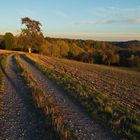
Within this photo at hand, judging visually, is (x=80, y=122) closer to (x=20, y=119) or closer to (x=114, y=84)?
(x=20, y=119)

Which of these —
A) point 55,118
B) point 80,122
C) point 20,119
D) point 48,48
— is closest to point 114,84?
point 80,122

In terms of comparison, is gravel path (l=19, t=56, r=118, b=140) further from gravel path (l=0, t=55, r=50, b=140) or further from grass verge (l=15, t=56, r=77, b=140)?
gravel path (l=0, t=55, r=50, b=140)

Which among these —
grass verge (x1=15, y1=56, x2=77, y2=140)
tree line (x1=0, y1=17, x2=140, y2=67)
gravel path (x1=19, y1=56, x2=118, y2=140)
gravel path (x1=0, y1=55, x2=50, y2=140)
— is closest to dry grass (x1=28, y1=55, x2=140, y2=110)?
gravel path (x1=19, y1=56, x2=118, y2=140)

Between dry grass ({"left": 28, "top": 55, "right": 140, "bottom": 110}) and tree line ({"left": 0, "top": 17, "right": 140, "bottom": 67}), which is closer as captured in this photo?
dry grass ({"left": 28, "top": 55, "right": 140, "bottom": 110})

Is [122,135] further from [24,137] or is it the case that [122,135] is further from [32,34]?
[32,34]

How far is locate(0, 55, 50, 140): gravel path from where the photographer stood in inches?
405

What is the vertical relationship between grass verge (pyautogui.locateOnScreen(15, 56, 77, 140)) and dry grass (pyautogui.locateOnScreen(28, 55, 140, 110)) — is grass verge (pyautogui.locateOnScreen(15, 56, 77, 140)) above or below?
above

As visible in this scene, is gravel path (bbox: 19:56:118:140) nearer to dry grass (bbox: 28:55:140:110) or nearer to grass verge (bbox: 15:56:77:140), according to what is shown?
grass verge (bbox: 15:56:77:140)

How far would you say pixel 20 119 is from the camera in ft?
40.1

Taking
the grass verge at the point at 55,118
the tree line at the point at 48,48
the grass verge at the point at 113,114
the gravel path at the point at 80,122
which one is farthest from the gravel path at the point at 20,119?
the tree line at the point at 48,48

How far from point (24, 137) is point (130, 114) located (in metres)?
5.55

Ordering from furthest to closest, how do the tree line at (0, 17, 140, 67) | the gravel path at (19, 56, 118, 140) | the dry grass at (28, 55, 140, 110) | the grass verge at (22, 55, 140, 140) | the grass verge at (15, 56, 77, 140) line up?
the tree line at (0, 17, 140, 67) < the dry grass at (28, 55, 140, 110) < the grass verge at (22, 55, 140, 140) < the gravel path at (19, 56, 118, 140) < the grass verge at (15, 56, 77, 140)

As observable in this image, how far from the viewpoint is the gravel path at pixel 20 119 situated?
33.7 feet

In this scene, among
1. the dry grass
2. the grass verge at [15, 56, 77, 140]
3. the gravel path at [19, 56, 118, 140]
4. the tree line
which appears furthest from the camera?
the tree line
